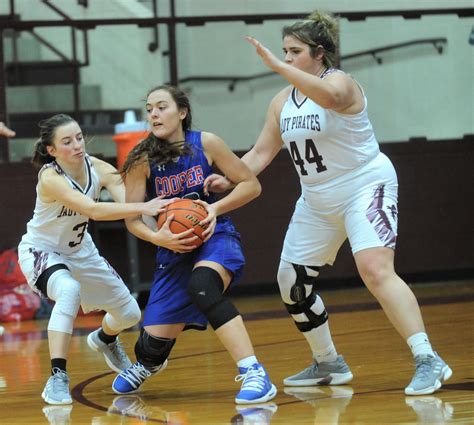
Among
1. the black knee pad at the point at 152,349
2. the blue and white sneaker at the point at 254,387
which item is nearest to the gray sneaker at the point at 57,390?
the black knee pad at the point at 152,349

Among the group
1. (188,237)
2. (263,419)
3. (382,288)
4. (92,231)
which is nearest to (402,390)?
(382,288)

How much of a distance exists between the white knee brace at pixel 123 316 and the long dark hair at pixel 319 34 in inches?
64.3

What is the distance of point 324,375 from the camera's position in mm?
5039

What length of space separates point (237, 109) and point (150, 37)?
1.00 metres

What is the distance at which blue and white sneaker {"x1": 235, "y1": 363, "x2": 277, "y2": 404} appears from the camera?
4.42 meters

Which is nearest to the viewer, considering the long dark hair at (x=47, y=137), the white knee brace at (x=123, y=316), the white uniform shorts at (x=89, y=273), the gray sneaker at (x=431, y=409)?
the gray sneaker at (x=431, y=409)

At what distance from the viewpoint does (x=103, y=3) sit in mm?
9289

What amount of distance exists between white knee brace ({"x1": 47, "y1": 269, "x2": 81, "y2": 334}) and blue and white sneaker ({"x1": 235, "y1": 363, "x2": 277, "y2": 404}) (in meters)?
0.94

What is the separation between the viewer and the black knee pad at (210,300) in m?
4.53

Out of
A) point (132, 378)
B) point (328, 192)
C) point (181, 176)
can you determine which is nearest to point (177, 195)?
point (181, 176)

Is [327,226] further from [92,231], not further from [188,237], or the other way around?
[92,231]

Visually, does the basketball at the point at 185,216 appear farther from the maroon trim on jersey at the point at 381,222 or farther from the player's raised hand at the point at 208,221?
the maroon trim on jersey at the point at 381,222

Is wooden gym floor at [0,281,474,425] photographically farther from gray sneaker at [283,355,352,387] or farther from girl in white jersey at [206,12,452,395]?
girl in white jersey at [206,12,452,395]

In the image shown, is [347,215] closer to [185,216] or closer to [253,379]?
[185,216]
